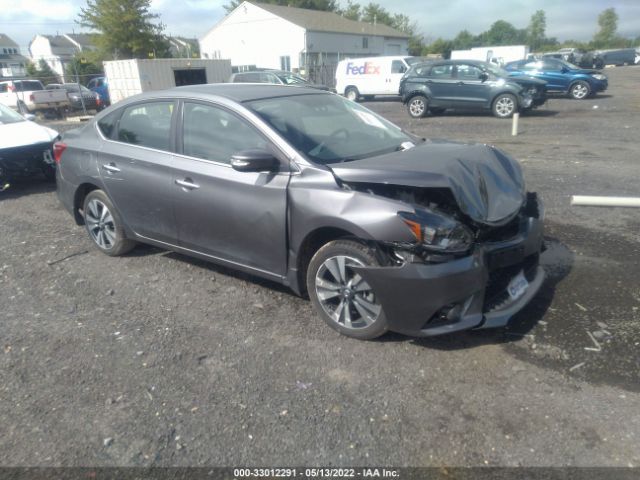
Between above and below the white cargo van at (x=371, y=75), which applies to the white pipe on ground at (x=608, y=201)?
below

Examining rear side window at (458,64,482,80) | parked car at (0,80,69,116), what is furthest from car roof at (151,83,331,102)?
parked car at (0,80,69,116)

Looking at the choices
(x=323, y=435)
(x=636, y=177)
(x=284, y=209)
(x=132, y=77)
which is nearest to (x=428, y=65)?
(x=636, y=177)

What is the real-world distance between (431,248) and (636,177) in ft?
20.4

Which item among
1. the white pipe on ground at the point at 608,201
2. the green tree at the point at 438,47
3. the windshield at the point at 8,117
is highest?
the green tree at the point at 438,47

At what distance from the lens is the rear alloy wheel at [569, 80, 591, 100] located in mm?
19953

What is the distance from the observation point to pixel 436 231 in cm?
311

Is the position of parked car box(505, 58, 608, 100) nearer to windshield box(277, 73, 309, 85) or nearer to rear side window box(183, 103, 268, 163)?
windshield box(277, 73, 309, 85)

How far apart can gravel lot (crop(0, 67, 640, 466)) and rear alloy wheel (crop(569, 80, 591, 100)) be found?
17538 mm

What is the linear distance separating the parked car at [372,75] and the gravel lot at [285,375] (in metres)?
19.4

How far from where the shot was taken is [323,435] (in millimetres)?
2707

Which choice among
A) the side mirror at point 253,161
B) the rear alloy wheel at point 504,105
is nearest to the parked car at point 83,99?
the rear alloy wheel at point 504,105

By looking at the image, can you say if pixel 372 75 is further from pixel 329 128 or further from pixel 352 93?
pixel 329 128

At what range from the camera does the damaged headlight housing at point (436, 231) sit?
10.2 feet

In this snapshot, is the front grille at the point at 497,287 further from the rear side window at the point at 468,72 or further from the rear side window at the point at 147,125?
the rear side window at the point at 468,72
